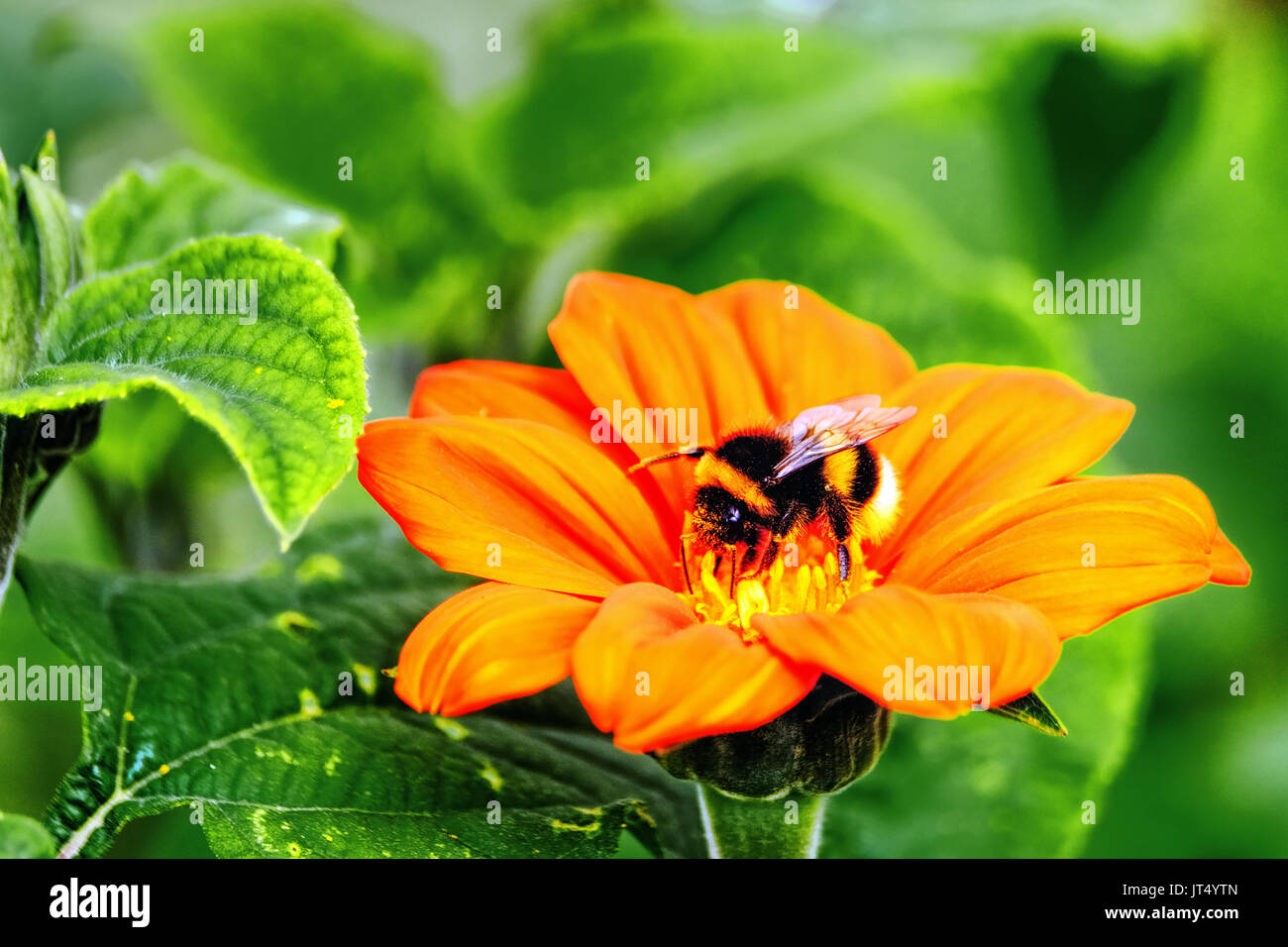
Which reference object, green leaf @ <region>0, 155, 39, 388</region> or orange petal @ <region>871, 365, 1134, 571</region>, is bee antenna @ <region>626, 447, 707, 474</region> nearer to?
orange petal @ <region>871, 365, 1134, 571</region>

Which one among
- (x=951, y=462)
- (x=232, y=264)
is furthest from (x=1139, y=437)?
(x=232, y=264)

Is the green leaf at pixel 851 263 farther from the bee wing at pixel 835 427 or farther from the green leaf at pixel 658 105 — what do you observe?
the bee wing at pixel 835 427

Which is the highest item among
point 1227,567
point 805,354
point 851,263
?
point 851,263

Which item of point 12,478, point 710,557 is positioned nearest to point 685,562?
point 710,557

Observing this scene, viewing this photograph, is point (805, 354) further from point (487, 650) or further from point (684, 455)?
point (487, 650)

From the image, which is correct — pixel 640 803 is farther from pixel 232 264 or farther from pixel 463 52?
pixel 463 52

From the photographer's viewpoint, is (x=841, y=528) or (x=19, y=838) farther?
(x=841, y=528)

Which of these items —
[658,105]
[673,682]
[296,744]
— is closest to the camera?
[673,682]
